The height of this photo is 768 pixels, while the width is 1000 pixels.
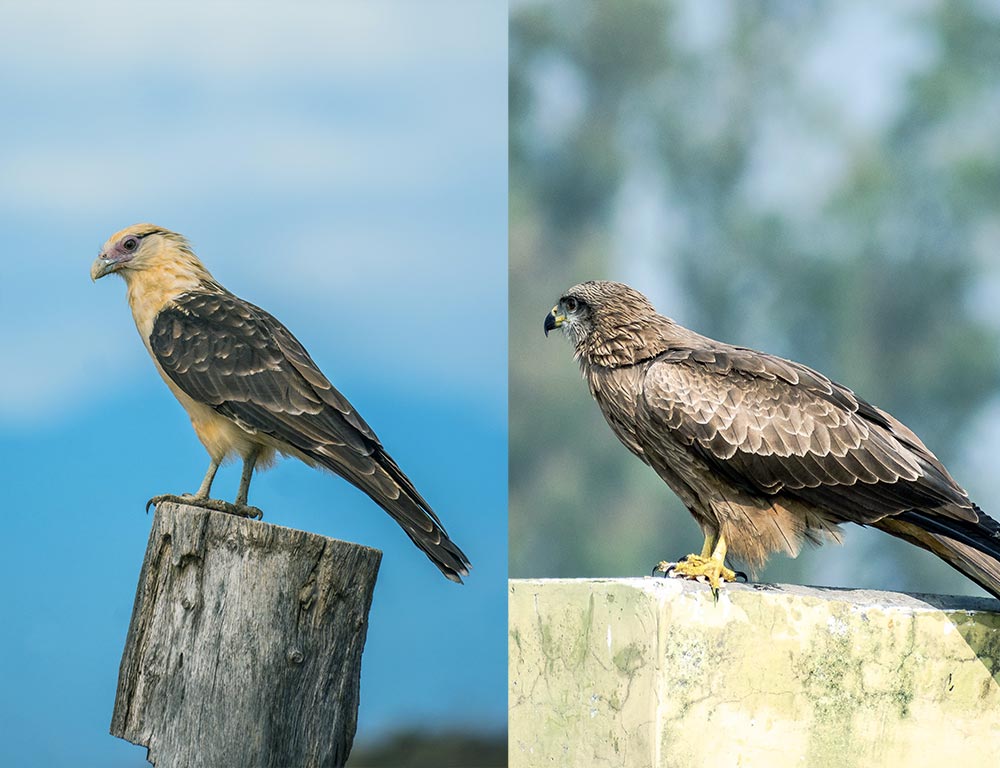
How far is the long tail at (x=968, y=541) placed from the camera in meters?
3.67

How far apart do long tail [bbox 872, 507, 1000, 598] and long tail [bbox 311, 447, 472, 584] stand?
1.37 meters

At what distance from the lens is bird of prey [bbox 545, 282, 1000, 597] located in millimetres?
3781

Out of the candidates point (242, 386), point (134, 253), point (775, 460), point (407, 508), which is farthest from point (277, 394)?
point (775, 460)

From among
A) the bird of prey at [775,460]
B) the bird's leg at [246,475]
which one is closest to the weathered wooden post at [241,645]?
the bird's leg at [246,475]

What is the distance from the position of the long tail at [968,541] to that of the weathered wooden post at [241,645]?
5.82ft

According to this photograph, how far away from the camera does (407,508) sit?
154 inches

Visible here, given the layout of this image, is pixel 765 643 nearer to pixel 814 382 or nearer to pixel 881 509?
pixel 881 509

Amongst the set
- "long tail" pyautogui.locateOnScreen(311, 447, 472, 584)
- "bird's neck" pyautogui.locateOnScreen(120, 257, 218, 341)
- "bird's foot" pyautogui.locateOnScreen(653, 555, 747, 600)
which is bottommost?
"bird's foot" pyautogui.locateOnScreen(653, 555, 747, 600)

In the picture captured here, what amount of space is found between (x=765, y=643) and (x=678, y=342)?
3.81ft

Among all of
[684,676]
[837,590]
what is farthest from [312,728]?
[837,590]

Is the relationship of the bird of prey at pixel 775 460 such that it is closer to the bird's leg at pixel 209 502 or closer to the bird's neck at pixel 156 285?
the bird's leg at pixel 209 502

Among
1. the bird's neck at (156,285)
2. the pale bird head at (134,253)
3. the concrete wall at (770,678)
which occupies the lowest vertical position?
the concrete wall at (770,678)

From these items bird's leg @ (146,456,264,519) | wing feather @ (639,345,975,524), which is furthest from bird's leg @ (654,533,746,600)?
bird's leg @ (146,456,264,519)

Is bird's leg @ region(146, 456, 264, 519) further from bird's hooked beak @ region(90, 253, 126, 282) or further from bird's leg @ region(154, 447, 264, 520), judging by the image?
bird's hooked beak @ region(90, 253, 126, 282)
